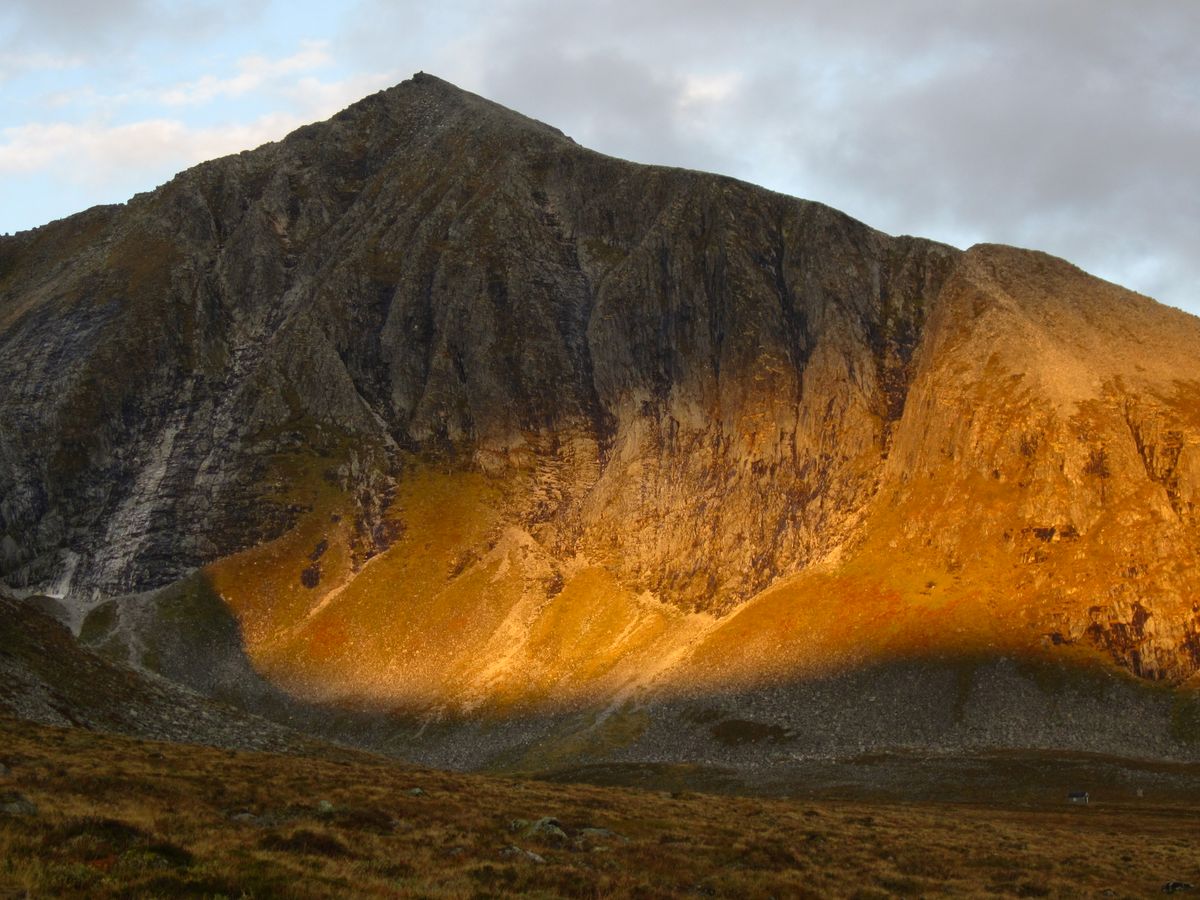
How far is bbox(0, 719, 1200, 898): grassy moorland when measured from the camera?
21.4 metres

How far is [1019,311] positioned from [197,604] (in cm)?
11791

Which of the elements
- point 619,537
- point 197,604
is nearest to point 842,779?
point 619,537

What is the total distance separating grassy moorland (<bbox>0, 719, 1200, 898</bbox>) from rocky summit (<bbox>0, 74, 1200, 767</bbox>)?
181 ft

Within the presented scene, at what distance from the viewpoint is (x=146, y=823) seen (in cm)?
2578

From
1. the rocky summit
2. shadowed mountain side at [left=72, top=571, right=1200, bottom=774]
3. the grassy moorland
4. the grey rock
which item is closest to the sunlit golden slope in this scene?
the rocky summit

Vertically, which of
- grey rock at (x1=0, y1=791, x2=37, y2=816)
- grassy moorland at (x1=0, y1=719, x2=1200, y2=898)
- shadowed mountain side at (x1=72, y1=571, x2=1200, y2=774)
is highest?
grey rock at (x1=0, y1=791, x2=37, y2=816)

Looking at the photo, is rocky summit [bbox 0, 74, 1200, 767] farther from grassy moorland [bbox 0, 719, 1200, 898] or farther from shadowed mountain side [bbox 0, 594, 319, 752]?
grassy moorland [bbox 0, 719, 1200, 898]

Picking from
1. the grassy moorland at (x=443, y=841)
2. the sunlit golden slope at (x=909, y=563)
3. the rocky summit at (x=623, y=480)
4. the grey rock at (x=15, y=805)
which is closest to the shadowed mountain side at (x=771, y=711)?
the rocky summit at (x=623, y=480)

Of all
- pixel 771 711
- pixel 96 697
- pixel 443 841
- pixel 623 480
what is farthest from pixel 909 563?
pixel 443 841

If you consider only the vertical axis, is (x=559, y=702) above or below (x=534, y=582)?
below

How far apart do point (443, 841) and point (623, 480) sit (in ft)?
412

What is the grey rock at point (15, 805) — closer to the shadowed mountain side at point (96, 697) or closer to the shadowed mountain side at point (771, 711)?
the shadowed mountain side at point (96, 697)

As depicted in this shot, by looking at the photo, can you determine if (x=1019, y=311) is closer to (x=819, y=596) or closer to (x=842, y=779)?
(x=819, y=596)

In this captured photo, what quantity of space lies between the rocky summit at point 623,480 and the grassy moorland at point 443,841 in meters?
55.1
